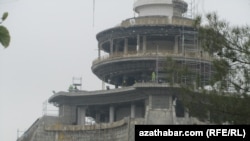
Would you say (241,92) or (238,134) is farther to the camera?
(241,92)

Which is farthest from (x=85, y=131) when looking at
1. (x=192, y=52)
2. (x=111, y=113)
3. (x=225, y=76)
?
(x=225, y=76)

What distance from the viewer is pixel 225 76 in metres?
47.0

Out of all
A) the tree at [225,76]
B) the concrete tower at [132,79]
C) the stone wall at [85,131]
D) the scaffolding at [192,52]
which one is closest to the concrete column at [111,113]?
the concrete tower at [132,79]

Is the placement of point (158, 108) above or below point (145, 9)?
below

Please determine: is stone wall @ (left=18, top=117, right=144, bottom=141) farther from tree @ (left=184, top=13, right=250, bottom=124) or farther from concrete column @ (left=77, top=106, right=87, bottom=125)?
tree @ (left=184, top=13, right=250, bottom=124)

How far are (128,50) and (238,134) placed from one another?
6842cm

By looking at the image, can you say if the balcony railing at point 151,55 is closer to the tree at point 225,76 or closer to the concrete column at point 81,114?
the concrete column at point 81,114

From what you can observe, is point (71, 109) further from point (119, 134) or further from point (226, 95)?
point (226, 95)

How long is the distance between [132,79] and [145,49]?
4391 mm

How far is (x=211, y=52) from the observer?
48.8 metres

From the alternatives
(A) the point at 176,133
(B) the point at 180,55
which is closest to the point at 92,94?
(B) the point at 180,55

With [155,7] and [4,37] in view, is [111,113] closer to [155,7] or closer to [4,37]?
[155,7]

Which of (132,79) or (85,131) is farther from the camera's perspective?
(132,79)

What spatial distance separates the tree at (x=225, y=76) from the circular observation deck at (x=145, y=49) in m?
44.3
